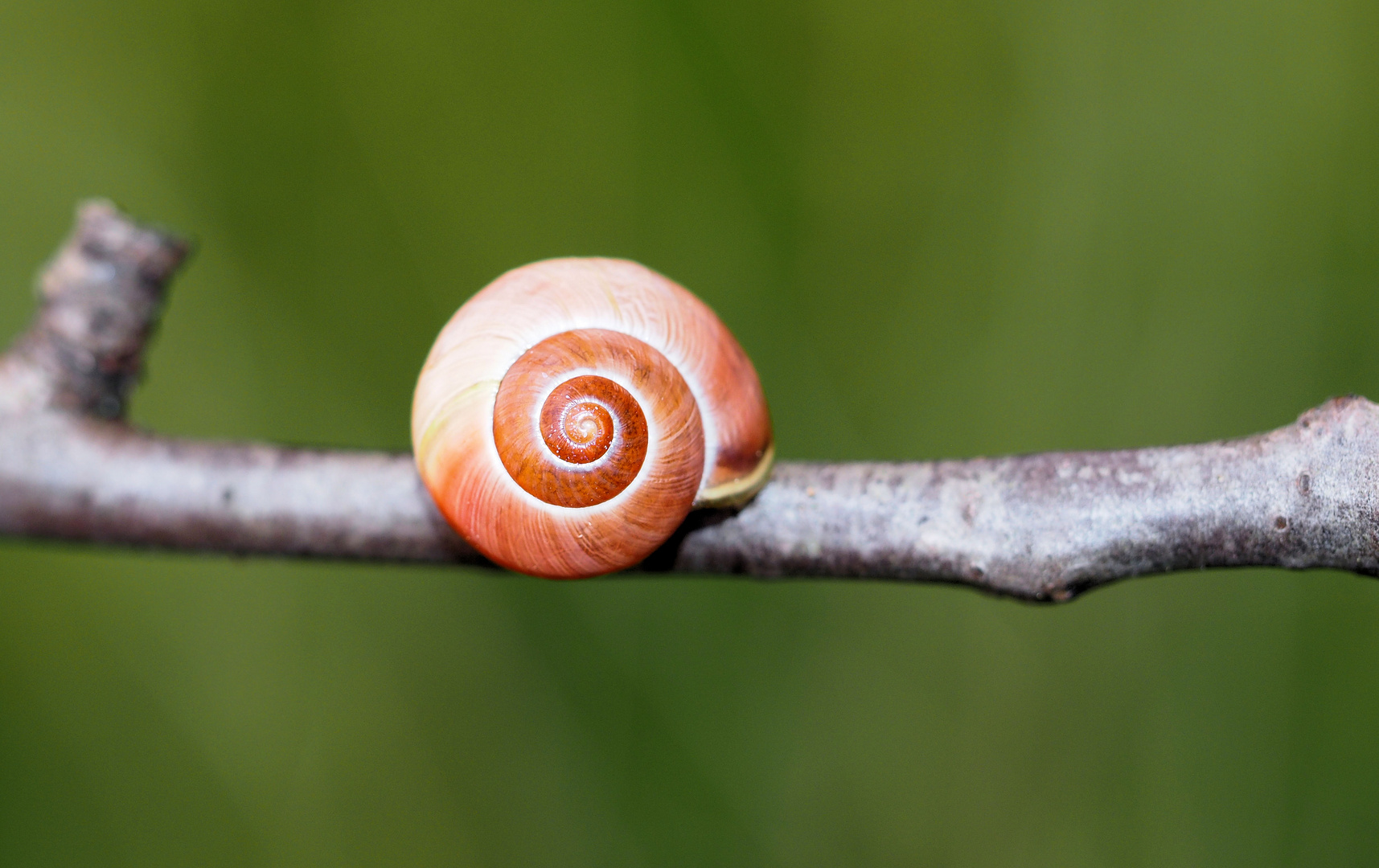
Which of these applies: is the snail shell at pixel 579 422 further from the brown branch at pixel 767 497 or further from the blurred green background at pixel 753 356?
the blurred green background at pixel 753 356

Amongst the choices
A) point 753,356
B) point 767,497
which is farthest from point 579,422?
point 753,356

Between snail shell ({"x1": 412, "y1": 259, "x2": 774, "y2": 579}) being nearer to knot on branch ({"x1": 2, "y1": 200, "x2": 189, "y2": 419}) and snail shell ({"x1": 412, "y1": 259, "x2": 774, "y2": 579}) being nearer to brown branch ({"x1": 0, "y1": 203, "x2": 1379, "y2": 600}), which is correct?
brown branch ({"x1": 0, "y1": 203, "x2": 1379, "y2": 600})

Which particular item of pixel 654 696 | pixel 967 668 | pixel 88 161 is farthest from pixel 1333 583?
pixel 88 161

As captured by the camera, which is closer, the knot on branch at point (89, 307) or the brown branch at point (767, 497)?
the brown branch at point (767, 497)

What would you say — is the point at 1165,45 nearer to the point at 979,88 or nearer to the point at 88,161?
the point at 979,88

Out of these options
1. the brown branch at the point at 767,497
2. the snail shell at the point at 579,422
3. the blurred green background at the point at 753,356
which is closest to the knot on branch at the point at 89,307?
the brown branch at the point at 767,497

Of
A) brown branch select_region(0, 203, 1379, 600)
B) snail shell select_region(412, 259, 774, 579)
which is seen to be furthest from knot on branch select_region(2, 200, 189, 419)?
snail shell select_region(412, 259, 774, 579)
